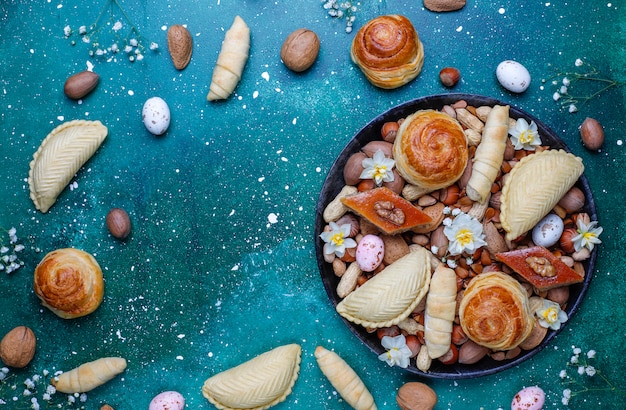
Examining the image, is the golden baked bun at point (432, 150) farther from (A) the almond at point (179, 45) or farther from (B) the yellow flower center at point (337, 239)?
(A) the almond at point (179, 45)

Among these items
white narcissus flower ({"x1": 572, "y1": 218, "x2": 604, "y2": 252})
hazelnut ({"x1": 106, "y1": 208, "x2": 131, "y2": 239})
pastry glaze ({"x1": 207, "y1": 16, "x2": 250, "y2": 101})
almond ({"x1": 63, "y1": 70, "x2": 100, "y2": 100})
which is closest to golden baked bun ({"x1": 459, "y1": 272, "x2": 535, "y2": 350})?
white narcissus flower ({"x1": 572, "y1": 218, "x2": 604, "y2": 252})

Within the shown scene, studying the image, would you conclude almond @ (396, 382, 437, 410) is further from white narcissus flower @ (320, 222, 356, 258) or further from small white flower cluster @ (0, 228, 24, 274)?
small white flower cluster @ (0, 228, 24, 274)

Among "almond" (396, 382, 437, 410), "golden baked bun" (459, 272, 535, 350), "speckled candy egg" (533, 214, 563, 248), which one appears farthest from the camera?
"almond" (396, 382, 437, 410)

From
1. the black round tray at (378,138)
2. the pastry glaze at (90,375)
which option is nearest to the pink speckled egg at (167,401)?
the pastry glaze at (90,375)

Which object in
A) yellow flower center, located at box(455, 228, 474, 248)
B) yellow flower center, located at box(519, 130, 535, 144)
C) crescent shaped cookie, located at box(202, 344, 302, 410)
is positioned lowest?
crescent shaped cookie, located at box(202, 344, 302, 410)

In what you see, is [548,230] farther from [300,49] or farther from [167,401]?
[167,401]

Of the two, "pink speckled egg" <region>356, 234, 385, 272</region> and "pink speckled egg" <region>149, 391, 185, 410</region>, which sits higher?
"pink speckled egg" <region>356, 234, 385, 272</region>
